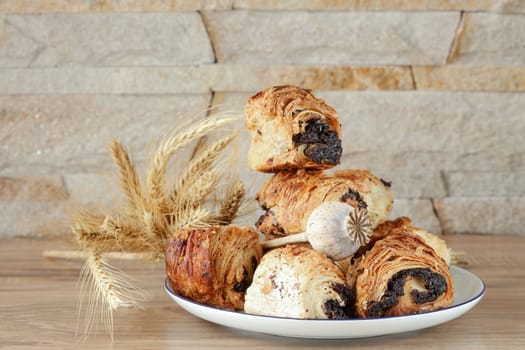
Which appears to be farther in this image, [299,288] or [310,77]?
[310,77]

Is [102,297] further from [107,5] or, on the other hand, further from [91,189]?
[107,5]

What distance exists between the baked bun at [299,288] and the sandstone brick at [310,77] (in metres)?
0.78

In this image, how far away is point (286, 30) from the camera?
4.98 ft

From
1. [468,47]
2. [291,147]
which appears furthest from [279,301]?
[468,47]

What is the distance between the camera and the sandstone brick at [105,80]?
1.53 metres

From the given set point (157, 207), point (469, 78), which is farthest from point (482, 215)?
point (157, 207)

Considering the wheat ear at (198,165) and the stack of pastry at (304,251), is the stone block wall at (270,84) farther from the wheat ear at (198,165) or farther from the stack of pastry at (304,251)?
the stack of pastry at (304,251)

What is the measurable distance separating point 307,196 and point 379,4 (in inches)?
31.5

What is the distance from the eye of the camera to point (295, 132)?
847 mm

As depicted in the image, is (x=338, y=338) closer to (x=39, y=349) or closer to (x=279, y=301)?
(x=279, y=301)

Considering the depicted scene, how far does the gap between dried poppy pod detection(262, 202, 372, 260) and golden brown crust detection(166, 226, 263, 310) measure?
3.9 inches

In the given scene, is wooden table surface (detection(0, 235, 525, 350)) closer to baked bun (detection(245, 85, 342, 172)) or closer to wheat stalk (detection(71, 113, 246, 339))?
wheat stalk (detection(71, 113, 246, 339))

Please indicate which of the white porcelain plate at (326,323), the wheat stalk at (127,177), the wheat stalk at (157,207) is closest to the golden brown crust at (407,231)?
the white porcelain plate at (326,323)

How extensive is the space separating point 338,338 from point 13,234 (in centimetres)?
103
